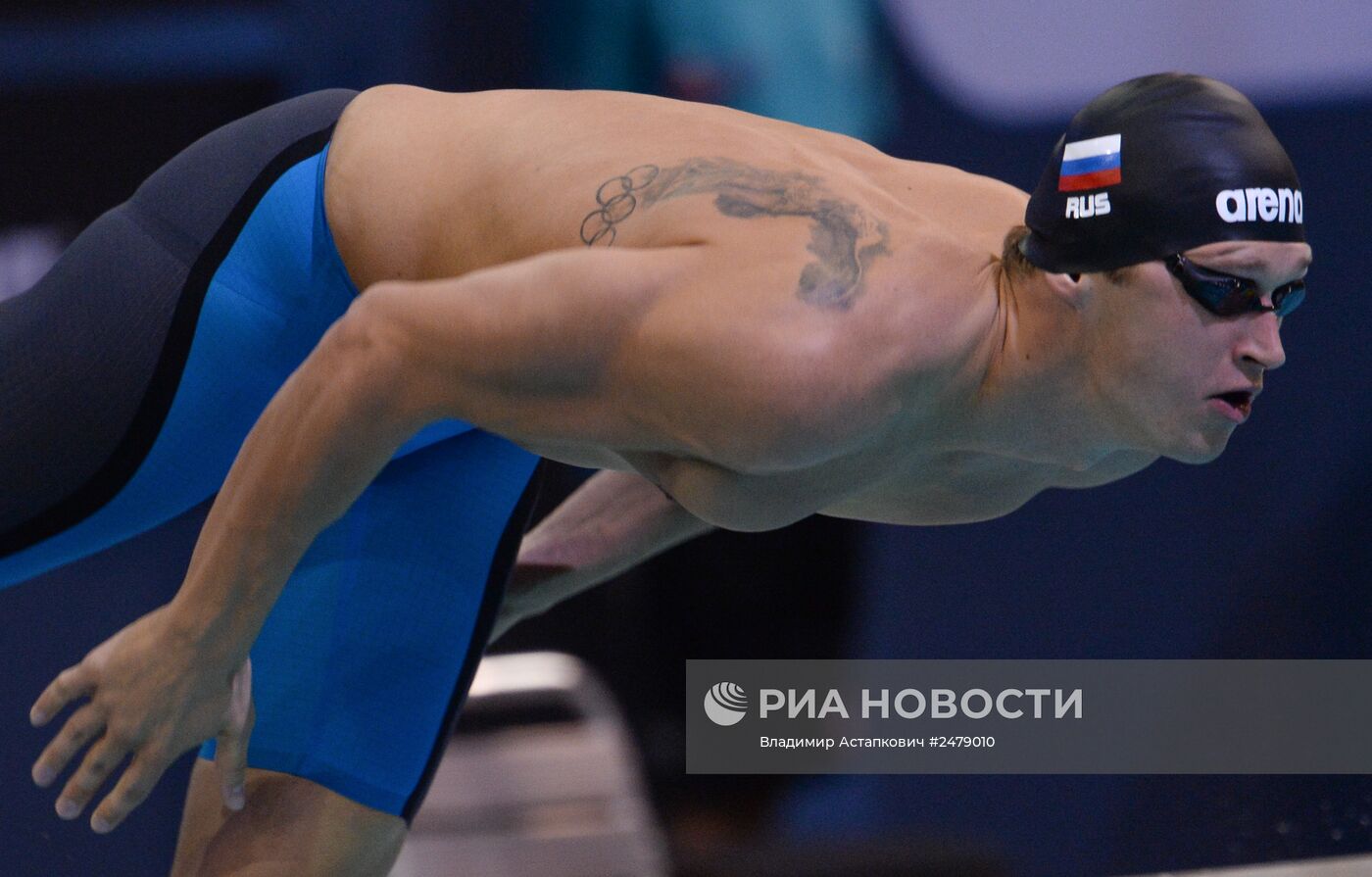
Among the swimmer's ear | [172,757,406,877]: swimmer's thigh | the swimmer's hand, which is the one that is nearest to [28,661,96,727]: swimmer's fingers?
the swimmer's hand

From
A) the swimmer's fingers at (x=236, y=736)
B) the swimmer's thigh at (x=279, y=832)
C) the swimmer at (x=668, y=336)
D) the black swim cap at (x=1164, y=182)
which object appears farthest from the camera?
the swimmer's thigh at (x=279, y=832)

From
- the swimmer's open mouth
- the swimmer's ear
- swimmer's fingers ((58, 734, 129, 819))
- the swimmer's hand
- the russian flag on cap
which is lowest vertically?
swimmer's fingers ((58, 734, 129, 819))

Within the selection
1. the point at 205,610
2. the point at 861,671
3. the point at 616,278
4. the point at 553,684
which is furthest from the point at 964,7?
the point at 205,610

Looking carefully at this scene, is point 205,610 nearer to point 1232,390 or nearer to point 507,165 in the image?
point 507,165

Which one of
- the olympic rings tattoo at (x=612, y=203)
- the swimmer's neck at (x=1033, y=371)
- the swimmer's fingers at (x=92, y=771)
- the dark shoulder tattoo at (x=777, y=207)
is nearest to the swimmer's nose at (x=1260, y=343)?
the swimmer's neck at (x=1033, y=371)

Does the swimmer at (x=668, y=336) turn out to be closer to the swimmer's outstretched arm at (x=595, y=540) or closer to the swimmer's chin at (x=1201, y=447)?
the swimmer's chin at (x=1201, y=447)

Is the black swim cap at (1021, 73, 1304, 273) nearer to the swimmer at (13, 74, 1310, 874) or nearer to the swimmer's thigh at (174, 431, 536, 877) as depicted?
the swimmer at (13, 74, 1310, 874)

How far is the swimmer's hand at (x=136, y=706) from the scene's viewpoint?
60.7 inches

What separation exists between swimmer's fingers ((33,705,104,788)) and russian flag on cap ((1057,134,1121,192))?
3.60 ft

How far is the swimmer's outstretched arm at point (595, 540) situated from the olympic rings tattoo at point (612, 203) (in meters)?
0.63

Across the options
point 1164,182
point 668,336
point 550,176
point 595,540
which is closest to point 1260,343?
point 1164,182

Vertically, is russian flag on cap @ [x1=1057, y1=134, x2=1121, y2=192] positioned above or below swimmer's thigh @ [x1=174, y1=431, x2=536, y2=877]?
above

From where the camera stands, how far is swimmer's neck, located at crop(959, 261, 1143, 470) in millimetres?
1552

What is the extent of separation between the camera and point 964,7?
9.71ft
